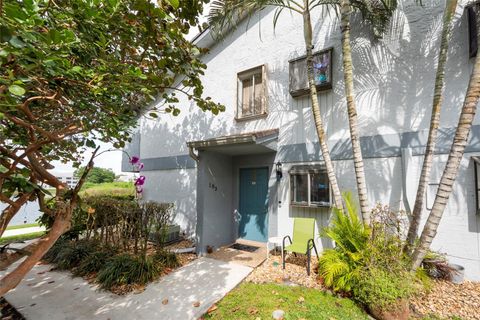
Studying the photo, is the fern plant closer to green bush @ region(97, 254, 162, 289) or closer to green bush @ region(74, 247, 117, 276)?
green bush @ region(97, 254, 162, 289)

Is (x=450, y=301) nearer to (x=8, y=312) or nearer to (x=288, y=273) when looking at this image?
(x=288, y=273)

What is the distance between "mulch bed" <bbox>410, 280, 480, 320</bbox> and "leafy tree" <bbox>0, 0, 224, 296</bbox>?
5.08m

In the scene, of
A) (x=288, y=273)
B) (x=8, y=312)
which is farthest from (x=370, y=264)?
(x=8, y=312)

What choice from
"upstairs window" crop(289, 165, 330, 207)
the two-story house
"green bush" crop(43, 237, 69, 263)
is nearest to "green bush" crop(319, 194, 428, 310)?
"upstairs window" crop(289, 165, 330, 207)

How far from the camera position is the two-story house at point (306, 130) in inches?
197

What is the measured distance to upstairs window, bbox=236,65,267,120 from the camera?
25.3ft

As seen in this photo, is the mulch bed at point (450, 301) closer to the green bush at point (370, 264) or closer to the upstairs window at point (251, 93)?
the green bush at point (370, 264)

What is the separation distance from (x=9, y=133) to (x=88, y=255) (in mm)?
4374

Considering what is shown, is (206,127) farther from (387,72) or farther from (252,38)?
(387,72)

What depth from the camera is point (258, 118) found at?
7680mm

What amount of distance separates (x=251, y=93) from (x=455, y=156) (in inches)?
231

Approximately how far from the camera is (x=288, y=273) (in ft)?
17.7

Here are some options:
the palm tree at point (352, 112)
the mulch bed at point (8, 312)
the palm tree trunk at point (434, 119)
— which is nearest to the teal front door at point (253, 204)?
the palm tree at point (352, 112)

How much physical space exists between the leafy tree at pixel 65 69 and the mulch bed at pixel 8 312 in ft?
9.68
